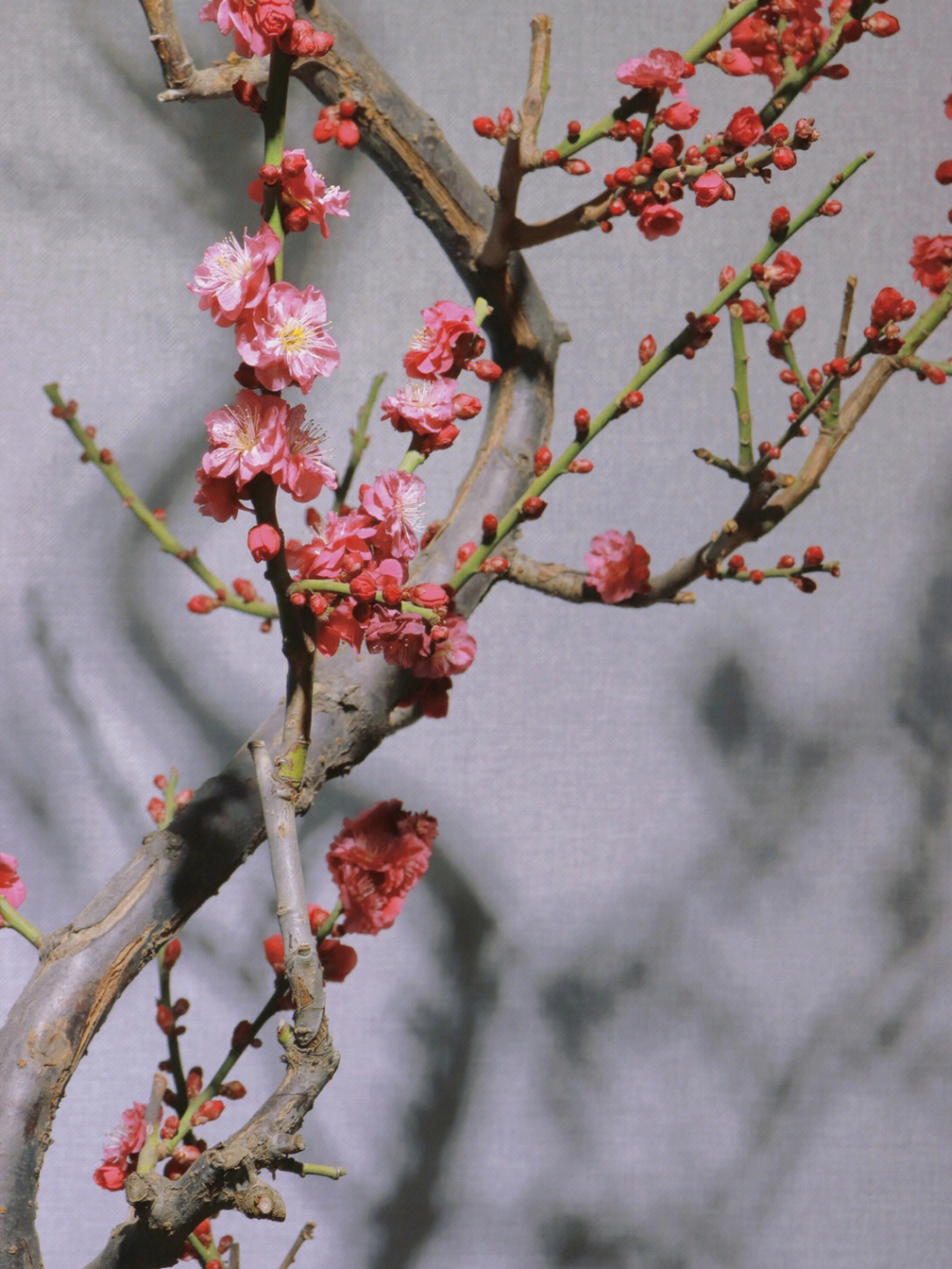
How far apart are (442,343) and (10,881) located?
0.95 ft

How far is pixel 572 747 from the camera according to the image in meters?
0.88

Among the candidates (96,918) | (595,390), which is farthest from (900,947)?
(96,918)

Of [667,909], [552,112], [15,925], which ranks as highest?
[552,112]

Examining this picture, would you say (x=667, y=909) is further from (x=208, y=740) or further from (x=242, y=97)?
(x=242, y=97)

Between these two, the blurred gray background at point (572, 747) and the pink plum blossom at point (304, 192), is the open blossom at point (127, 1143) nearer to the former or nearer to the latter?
the blurred gray background at point (572, 747)

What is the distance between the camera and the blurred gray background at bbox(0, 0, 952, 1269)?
85 cm

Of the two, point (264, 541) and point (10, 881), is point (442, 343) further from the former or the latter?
point (10, 881)

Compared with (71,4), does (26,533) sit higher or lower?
lower

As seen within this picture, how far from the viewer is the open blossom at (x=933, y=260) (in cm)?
60

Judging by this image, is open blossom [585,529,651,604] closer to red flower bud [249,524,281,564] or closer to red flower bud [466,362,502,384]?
red flower bud [466,362,502,384]

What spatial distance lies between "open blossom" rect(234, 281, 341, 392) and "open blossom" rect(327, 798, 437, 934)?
0.25 meters

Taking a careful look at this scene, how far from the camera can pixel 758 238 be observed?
863 mm

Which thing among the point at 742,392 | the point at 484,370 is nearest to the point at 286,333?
the point at 484,370

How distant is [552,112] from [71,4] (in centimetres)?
33
